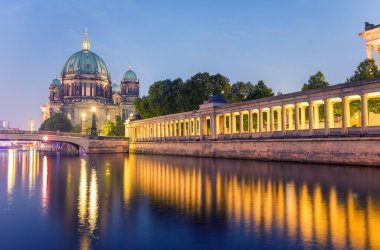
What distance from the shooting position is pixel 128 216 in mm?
15000

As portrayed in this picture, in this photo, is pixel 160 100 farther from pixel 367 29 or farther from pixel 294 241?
pixel 294 241

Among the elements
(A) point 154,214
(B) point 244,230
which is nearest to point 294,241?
(B) point 244,230

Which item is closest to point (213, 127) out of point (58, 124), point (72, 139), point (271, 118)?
point (271, 118)

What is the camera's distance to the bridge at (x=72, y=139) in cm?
9281

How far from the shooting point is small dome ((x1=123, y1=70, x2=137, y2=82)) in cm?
19556

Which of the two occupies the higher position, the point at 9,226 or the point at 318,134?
the point at 318,134

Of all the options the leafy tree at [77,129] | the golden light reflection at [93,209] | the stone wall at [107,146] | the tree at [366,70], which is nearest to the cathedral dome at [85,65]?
the leafy tree at [77,129]

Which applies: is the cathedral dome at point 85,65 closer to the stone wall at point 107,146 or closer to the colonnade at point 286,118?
the stone wall at point 107,146

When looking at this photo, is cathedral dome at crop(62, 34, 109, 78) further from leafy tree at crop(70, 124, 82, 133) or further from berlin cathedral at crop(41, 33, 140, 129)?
leafy tree at crop(70, 124, 82, 133)

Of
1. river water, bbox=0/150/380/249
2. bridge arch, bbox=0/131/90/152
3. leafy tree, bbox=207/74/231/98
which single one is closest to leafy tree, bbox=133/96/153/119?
bridge arch, bbox=0/131/90/152

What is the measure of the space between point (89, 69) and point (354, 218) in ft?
599

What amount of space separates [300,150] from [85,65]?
156 m

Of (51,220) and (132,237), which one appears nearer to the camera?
(132,237)

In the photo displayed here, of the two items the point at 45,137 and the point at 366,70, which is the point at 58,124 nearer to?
the point at 45,137
